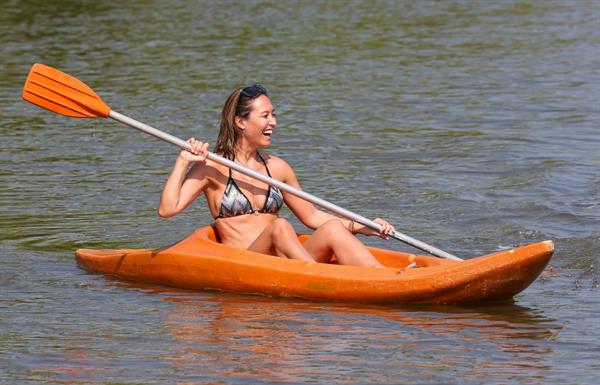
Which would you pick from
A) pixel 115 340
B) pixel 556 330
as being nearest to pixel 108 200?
pixel 115 340

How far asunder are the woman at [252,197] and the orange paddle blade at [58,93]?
80 centimetres

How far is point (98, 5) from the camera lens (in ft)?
67.6

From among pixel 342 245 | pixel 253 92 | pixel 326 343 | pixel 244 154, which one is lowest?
pixel 326 343

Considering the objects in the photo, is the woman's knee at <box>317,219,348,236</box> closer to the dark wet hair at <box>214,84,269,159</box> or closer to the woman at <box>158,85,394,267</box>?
the woman at <box>158,85,394,267</box>

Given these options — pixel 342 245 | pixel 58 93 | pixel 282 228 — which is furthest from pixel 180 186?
pixel 58 93

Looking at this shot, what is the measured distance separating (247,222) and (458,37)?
10.7 metres

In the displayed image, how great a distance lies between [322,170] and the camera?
1074 centimetres

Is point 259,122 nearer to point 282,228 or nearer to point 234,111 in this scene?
point 234,111

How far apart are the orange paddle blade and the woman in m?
0.80

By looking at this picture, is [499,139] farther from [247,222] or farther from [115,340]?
[115,340]

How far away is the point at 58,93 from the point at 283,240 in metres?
1.58

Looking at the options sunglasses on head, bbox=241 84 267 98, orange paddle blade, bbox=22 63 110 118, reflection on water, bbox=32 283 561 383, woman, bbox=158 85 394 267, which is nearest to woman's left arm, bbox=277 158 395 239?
woman, bbox=158 85 394 267

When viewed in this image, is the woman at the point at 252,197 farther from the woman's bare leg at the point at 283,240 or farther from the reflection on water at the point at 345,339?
the reflection on water at the point at 345,339

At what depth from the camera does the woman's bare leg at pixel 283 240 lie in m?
7.17
